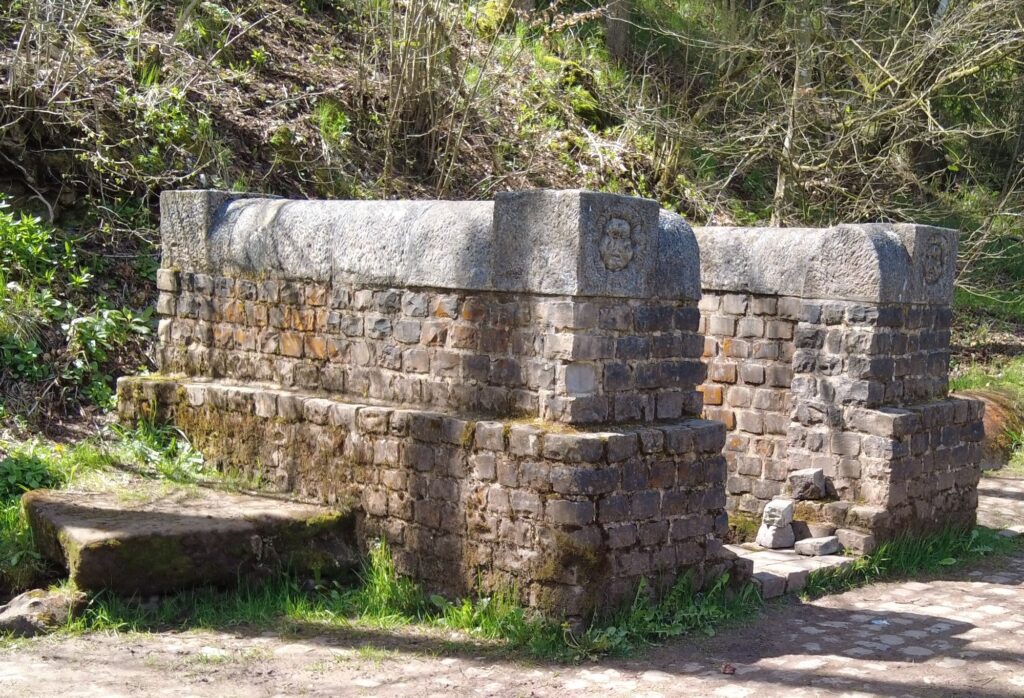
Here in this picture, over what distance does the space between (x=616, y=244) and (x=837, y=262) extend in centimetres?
213

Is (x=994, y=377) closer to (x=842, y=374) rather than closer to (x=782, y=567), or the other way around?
(x=842, y=374)

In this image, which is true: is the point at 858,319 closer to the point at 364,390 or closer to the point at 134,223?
the point at 364,390

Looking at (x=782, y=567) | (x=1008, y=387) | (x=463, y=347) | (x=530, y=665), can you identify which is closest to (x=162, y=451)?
(x=463, y=347)

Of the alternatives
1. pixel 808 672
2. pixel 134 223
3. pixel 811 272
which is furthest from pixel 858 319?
pixel 134 223

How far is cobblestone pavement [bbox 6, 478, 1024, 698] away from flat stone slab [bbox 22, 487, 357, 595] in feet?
1.05

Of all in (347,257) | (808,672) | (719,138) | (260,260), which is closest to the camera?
(808,672)

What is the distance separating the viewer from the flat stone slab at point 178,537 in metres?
5.18

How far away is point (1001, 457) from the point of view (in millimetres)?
10094

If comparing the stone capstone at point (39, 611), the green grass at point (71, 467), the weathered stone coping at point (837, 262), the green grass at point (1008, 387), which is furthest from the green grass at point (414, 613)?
the green grass at point (1008, 387)

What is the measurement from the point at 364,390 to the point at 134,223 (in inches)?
149

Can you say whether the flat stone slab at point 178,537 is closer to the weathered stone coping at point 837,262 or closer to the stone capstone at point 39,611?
the stone capstone at point 39,611

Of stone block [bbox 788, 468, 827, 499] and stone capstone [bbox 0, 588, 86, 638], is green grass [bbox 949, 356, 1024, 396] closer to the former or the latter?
stone block [bbox 788, 468, 827, 499]

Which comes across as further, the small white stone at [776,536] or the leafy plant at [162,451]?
the small white stone at [776,536]

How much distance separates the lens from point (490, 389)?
215 inches
